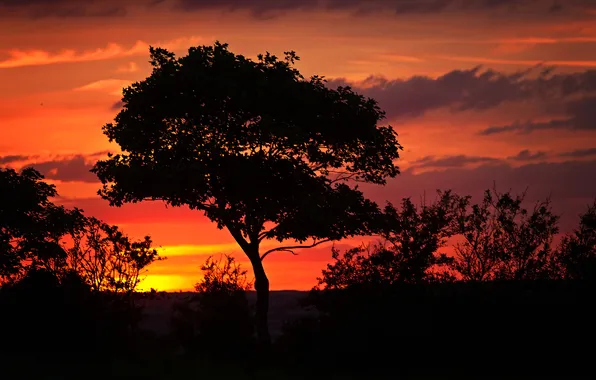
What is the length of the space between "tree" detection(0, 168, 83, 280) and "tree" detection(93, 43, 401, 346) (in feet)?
46.5

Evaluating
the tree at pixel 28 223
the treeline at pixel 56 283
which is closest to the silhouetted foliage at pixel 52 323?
the treeline at pixel 56 283

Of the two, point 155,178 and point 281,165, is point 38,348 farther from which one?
point 281,165

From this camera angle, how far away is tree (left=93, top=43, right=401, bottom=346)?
46031 mm

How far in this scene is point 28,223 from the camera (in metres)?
60.2

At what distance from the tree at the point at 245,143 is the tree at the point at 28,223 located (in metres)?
14.2

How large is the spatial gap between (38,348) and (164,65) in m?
17.7

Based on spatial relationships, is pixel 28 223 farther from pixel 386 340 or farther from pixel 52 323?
pixel 386 340

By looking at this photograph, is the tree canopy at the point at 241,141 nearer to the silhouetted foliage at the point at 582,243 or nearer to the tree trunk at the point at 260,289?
the tree trunk at the point at 260,289

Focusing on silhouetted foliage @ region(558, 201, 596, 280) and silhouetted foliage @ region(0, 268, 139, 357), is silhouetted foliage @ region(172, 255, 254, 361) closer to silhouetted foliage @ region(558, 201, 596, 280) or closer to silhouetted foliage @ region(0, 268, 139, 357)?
silhouetted foliage @ region(0, 268, 139, 357)

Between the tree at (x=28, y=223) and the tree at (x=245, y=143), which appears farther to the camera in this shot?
the tree at (x=28, y=223)

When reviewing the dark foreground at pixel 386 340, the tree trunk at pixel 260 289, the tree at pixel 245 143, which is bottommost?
the dark foreground at pixel 386 340

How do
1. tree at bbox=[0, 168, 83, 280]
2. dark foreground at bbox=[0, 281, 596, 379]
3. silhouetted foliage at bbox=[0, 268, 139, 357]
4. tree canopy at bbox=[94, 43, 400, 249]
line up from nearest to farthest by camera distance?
dark foreground at bbox=[0, 281, 596, 379] → silhouetted foliage at bbox=[0, 268, 139, 357] → tree canopy at bbox=[94, 43, 400, 249] → tree at bbox=[0, 168, 83, 280]

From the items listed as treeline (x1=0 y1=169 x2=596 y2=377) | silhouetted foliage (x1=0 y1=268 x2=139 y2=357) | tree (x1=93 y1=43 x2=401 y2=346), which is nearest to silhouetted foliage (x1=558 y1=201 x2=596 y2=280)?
treeline (x1=0 y1=169 x2=596 y2=377)

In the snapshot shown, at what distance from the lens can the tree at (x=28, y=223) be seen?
60.1 m
